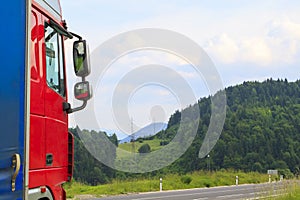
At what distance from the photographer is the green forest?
1924 inches

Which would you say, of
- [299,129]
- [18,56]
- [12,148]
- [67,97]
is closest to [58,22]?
[67,97]

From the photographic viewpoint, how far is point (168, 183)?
29578 millimetres

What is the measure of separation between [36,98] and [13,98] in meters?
0.90

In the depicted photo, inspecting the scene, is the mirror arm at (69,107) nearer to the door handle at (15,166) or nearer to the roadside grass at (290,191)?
the door handle at (15,166)

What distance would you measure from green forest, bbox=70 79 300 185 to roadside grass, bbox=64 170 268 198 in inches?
278

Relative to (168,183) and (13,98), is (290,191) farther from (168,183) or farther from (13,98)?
(168,183)

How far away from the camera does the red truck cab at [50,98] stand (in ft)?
14.7

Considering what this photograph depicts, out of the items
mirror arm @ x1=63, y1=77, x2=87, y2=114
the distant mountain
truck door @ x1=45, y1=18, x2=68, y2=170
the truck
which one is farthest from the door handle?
the distant mountain

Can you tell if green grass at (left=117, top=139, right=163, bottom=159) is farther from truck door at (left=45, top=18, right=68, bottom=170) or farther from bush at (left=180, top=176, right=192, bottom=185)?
truck door at (left=45, top=18, right=68, bottom=170)

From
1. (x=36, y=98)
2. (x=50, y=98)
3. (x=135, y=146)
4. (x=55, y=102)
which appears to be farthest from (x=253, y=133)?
(x=36, y=98)

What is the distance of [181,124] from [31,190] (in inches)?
1227

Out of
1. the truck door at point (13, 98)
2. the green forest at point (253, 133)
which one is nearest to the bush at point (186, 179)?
the green forest at point (253, 133)

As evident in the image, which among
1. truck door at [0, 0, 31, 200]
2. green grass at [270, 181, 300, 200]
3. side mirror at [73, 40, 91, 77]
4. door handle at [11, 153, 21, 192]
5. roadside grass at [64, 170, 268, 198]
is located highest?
side mirror at [73, 40, 91, 77]

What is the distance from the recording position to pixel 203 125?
4800 cm
